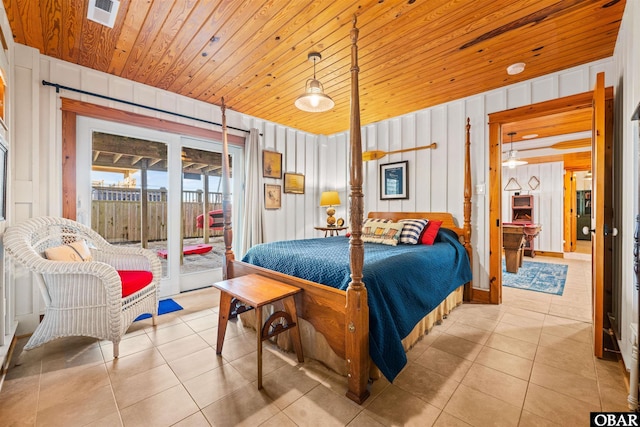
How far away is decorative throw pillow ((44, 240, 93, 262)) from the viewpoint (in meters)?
2.11

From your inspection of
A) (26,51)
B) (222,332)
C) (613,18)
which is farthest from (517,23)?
(26,51)

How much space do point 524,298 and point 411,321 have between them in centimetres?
237

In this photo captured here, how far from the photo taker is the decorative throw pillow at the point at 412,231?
3089mm

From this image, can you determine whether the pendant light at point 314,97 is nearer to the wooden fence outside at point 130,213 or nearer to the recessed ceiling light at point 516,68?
the recessed ceiling light at point 516,68

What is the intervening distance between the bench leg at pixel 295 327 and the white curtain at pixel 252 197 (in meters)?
2.17

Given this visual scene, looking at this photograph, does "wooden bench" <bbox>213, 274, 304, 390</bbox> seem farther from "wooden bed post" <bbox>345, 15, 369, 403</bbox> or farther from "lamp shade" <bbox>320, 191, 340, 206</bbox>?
"lamp shade" <bbox>320, 191, 340, 206</bbox>

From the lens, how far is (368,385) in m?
1.70

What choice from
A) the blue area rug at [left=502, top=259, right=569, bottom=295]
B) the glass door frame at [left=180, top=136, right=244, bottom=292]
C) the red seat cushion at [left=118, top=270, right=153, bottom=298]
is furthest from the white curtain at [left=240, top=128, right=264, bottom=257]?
the blue area rug at [left=502, top=259, right=569, bottom=295]

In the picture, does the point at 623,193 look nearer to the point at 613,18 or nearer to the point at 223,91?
the point at 613,18

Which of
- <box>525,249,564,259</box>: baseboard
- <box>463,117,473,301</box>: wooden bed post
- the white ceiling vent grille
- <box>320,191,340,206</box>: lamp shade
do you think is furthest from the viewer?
<box>525,249,564,259</box>: baseboard

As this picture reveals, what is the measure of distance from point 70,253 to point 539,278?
A: 5942 mm

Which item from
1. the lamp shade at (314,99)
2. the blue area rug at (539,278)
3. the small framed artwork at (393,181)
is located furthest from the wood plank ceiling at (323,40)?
the blue area rug at (539,278)

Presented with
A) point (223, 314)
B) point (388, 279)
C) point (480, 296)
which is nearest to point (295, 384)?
point (223, 314)

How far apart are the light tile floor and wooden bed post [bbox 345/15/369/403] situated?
0.15 meters
